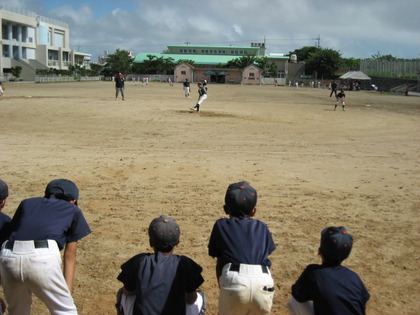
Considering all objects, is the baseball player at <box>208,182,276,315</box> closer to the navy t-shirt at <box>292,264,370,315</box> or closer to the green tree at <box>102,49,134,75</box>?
the navy t-shirt at <box>292,264,370,315</box>

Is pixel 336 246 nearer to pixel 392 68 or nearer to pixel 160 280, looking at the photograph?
→ pixel 160 280

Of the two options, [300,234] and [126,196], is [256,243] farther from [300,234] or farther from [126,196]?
[126,196]

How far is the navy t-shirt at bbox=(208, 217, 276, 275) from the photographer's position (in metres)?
3.56

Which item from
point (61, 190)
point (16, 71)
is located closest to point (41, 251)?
point (61, 190)

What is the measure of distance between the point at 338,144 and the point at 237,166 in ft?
17.0

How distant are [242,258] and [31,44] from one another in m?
88.0

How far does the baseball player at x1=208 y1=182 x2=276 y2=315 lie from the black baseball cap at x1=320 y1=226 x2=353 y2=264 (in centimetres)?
51

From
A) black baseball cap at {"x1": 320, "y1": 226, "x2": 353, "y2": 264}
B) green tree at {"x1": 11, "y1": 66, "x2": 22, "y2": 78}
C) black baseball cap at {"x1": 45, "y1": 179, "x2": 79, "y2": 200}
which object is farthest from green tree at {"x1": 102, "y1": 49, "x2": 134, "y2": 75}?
black baseball cap at {"x1": 320, "y1": 226, "x2": 353, "y2": 264}

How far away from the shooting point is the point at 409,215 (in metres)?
7.64

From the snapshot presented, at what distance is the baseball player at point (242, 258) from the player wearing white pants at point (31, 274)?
1.30 m

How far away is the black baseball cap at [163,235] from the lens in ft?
11.0

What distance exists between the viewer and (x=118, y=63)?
95.8 metres

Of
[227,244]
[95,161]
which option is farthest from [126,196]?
[227,244]

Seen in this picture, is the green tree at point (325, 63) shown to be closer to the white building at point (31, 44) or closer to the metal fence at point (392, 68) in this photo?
the metal fence at point (392, 68)
